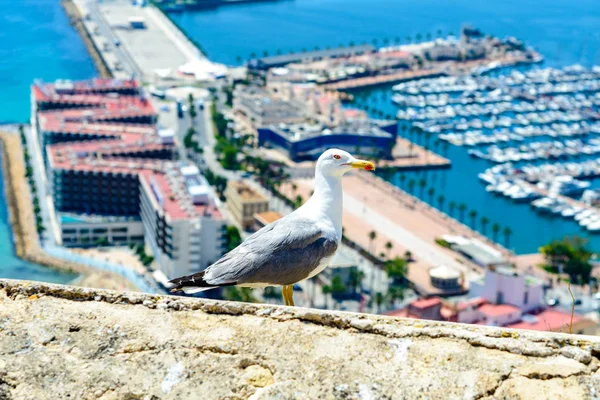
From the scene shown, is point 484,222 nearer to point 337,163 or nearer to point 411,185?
point 411,185

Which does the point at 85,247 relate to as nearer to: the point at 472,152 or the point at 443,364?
the point at 472,152

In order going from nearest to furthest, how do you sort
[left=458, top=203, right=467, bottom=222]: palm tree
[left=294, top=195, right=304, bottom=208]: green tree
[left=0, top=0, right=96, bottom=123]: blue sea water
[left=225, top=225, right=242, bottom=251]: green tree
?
[left=225, top=225, right=242, bottom=251]: green tree → [left=294, top=195, right=304, bottom=208]: green tree → [left=458, top=203, right=467, bottom=222]: palm tree → [left=0, top=0, right=96, bottom=123]: blue sea water

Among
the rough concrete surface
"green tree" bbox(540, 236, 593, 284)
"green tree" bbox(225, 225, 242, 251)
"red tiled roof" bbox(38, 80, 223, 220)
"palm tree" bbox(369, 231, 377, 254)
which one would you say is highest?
the rough concrete surface

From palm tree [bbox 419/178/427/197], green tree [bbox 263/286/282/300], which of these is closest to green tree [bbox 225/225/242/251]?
green tree [bbox 263/286/282/300]

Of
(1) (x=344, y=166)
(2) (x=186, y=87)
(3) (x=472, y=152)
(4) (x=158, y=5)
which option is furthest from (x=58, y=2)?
(1) (x=344, y=166)

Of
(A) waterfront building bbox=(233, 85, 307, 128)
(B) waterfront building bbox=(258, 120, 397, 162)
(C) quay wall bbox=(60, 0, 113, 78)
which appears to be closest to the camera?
(B) waterfront building bbox=(258, 120, 397, 162)

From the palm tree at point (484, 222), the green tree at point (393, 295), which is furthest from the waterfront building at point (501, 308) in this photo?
the palm tree at point (484, 222)

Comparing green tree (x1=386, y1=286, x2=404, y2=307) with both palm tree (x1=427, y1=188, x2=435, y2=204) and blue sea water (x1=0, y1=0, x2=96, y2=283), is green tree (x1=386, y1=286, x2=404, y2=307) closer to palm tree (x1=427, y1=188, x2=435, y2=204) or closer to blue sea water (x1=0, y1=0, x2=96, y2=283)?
palm tree (x1=427, y1=188, x2=435, y2=204)

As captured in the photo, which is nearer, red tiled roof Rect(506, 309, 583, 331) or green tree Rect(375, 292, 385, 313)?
red tiled roof Rect(506, 309, 583, 331)

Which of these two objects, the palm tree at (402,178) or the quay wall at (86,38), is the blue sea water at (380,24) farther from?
the palm tree at (402,178)
